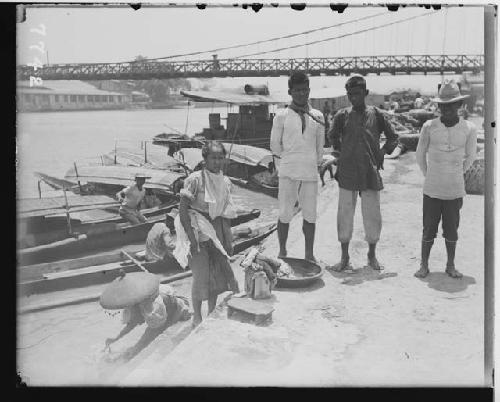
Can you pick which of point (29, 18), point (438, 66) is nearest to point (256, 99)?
point (438, 66)

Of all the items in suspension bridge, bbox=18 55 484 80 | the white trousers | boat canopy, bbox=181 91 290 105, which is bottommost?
the white trousers

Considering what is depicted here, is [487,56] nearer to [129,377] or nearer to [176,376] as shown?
[176,376]

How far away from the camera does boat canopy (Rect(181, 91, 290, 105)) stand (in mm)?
14440

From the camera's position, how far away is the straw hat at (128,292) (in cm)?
474

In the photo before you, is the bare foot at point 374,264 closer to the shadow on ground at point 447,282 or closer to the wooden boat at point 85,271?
the shadow on ground at point 447,282

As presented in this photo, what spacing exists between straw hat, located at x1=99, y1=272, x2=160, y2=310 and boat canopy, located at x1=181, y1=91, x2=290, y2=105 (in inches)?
380

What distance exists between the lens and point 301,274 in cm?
511

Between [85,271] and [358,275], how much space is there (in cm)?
405

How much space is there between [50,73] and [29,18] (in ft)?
3.05

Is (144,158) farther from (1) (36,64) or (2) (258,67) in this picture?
(1) (36,64)

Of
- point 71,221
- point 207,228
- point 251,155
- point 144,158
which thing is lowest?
point 71,221

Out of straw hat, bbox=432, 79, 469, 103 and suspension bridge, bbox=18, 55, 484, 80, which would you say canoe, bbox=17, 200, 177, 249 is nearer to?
suspension bridge, bbox=18, 55, 484, 80

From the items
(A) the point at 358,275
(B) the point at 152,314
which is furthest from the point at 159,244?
(A) the point at 358,275

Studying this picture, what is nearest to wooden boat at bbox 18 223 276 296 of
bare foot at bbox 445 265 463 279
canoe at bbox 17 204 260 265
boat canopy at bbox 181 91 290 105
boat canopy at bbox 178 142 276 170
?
canoe at bbox 17 204 260 265
